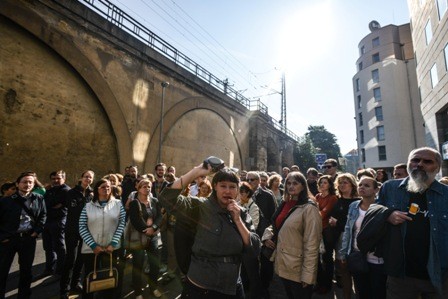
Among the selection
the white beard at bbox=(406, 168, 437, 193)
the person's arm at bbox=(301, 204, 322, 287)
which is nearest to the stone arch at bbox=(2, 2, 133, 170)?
the person's arm at bbox=(301, 204, 322, 287)

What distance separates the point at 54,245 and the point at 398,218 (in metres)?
5.90

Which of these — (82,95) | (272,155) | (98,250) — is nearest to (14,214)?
(98,250)

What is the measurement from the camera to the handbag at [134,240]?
3.98 meters

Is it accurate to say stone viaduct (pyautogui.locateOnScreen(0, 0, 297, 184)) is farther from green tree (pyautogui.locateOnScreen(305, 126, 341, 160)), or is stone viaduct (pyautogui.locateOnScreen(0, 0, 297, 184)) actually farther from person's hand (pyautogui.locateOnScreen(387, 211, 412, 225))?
green tree (pyautogui.locateOnScreen(305, 126, 341, 160))

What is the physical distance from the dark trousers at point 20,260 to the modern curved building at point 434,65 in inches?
712

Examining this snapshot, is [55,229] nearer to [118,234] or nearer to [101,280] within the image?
[118,234]

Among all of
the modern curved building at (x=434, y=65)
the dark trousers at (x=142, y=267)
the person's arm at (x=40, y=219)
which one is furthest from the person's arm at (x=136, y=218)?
the modern curved building at (x=434, y=65)

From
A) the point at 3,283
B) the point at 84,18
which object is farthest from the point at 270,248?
the point at 84,18

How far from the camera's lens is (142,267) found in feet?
12.9

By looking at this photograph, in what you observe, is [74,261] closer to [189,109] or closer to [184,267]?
[184,267]

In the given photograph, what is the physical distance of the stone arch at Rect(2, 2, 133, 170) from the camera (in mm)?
7293

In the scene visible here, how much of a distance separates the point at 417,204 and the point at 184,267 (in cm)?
224

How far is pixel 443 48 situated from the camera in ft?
42.7

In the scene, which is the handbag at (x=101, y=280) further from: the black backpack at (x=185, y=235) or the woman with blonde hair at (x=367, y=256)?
the woman with blonde hair at (x=367, y=256)
